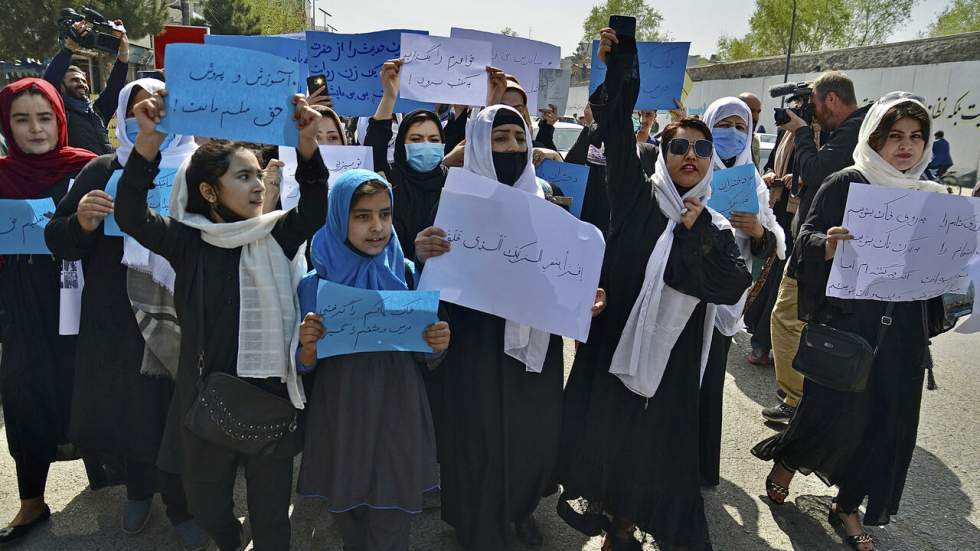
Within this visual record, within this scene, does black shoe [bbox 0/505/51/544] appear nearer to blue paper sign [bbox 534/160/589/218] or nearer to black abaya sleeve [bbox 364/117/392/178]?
black abaya sleeve [bbox 364/117/392/178]

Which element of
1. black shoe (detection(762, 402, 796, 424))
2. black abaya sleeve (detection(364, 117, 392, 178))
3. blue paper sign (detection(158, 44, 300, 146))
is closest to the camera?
blue paper sign (detection(158, 44, 300, 146))

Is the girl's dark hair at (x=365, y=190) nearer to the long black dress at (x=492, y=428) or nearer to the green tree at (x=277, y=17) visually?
the long black dress at (x=492, y=428)

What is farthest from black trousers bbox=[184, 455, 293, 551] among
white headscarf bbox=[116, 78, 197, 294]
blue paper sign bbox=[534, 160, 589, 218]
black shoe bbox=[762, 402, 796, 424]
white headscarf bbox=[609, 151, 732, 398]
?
black shoe bbox=[762, 402, 796, 424]

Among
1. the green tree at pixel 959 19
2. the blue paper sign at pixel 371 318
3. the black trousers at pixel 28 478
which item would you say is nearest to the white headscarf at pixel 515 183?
the blue paper sign at pixel 371 318

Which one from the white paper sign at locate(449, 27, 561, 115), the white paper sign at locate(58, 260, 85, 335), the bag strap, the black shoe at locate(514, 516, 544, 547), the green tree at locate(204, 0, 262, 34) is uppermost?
the green tree at locate(204, 0, 262, 34)

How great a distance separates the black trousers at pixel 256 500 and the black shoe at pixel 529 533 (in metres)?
0.98

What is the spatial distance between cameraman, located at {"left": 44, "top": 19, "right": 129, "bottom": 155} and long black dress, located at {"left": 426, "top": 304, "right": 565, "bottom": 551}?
8.70 ft

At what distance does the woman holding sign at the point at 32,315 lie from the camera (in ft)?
8.73

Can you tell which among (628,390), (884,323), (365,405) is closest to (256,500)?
(365,405)

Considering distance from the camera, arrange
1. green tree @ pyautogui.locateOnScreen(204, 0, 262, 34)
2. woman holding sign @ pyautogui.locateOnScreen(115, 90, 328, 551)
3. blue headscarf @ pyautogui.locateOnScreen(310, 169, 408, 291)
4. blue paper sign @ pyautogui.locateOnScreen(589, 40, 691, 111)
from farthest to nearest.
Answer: green tree @ pyautogui.locateOnScreen(204, 0, 262, 34) < blue paper sign @ pyautogui.locateOnScreen(589, 40, 691, 111) < blue headscarf @ pyautogui.locateOnScreen(310, 169, 408, 291) < woman holding sign @ pyautogui.locateOnScreen(115, 90, 328, 551)

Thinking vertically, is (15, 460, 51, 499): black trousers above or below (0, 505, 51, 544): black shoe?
above

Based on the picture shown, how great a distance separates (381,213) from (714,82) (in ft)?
99.5

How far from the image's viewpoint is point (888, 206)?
260 centimetres

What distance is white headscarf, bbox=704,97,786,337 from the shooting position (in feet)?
9.66
